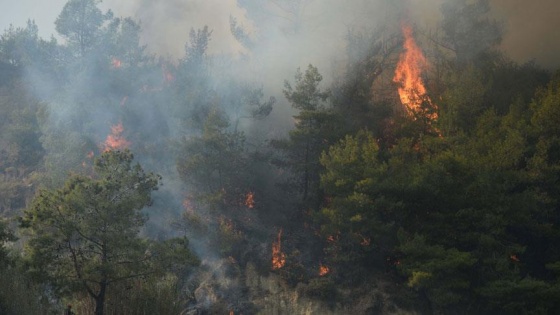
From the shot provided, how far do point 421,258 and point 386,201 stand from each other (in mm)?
3616

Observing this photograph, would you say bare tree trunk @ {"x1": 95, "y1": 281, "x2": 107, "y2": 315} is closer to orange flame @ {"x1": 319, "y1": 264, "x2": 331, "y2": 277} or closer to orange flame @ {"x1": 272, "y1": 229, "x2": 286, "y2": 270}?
orange flame @ {"x1": 272, "y1": 229, "x2": 286, "y2": 270}

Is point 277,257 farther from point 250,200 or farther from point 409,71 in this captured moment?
point 409,71

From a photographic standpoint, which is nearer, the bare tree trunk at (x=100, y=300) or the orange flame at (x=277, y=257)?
the bare tree trunk at (x=100, y=300)

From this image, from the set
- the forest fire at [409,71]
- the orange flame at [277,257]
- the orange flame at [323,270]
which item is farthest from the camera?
the forest fire at [409,71]

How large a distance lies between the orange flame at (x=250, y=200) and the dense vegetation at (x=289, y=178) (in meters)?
0.16

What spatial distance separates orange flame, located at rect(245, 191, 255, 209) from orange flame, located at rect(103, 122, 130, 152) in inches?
574

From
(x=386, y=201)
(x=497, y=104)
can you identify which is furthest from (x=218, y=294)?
(x=497, y=104)

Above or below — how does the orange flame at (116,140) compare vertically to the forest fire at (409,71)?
below

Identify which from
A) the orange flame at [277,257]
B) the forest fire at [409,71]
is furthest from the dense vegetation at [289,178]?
Answer: the forest fire at [409,71]

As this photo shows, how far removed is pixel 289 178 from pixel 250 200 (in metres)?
3.39


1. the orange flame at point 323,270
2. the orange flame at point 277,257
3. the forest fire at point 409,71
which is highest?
the forest fire at point 409,71

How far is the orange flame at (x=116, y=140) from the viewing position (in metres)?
47.4

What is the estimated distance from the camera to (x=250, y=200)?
129 feet

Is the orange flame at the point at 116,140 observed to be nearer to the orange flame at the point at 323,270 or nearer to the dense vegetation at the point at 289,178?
the dense vegetation at the point at 289,178
